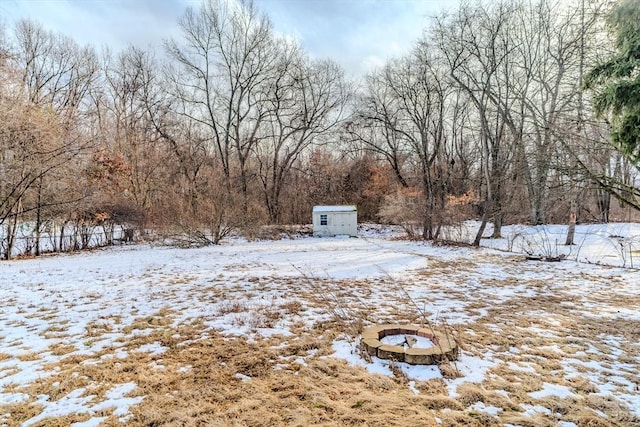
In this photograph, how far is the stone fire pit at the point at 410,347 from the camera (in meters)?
3.23

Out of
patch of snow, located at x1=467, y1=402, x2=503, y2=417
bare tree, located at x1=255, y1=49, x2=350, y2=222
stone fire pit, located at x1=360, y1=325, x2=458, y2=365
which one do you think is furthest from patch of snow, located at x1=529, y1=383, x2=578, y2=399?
bare tree, located at x1=255, y1=49, x2=350, y2=222

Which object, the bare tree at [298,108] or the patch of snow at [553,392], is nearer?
the patch of snow at [553,392]

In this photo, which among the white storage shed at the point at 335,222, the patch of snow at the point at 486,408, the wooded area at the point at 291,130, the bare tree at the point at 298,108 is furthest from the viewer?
A: the bare tree at the point at 298,108

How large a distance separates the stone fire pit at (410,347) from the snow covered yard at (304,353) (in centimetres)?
11

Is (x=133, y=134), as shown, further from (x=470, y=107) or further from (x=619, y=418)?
(x=619, y=418)

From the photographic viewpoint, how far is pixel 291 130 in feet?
81.9

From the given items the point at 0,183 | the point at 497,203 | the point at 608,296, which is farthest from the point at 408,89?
the point at 0,183

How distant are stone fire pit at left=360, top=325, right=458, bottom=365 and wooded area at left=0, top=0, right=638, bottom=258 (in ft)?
11.7

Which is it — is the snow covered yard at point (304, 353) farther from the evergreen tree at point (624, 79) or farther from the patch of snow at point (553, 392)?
the evergreen tree at point (624, 79)

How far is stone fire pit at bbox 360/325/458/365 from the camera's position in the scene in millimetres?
3229

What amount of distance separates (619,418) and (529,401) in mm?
530

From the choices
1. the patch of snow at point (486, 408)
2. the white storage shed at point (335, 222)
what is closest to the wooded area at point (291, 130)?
the white storage shed at point (335, 222)

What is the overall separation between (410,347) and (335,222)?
16078 mm

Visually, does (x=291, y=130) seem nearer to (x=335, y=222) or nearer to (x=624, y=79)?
(x=335, y=222)
